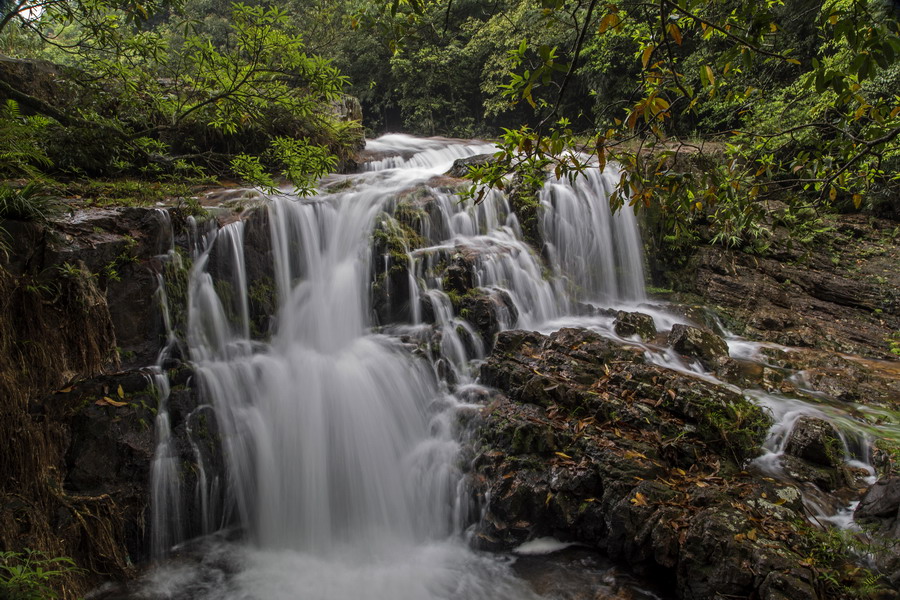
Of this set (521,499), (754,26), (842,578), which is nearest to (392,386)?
(521,499)

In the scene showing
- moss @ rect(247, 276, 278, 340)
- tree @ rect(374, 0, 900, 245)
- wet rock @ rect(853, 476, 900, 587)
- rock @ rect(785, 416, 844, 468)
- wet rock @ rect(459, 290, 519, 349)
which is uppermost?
tree @ rect(374, 0, 900, 245)

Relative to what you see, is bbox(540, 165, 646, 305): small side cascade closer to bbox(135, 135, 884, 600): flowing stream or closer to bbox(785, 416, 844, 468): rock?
bbox(135, 135, 884, 600): flowing stream

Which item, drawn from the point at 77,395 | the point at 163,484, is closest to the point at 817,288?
the point at 163,484

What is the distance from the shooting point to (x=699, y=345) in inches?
289

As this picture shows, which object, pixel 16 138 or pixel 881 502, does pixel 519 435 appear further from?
pixel 16 138

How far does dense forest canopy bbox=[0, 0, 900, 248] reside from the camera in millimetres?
2438

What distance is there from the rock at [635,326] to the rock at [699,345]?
0.45 metres

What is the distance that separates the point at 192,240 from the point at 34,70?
4.47m

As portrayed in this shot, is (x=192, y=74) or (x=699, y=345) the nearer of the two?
(x=192, y=74)

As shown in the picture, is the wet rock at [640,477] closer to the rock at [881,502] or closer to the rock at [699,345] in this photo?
the rock at [881,502]

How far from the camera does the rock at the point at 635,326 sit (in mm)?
8039

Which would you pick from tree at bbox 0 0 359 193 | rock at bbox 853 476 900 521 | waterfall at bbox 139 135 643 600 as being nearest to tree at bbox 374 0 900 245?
tree at bbox 0 0 359 193

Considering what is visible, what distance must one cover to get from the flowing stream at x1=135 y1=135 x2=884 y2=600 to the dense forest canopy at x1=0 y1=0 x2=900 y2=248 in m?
1.27

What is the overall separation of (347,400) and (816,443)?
545cm
